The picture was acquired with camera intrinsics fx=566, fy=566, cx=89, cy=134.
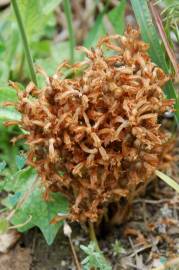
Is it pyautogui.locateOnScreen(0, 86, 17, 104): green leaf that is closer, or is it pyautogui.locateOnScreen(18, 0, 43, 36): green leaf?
pyautogui.locateOnScreen(0, 86, 17, 104): green leaf

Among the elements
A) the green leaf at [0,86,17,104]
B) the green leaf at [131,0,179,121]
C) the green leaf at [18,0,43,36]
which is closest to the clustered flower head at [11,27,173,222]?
the green leaf at [131,0,179,121]

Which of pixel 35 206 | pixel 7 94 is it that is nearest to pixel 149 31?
pixel 7 94

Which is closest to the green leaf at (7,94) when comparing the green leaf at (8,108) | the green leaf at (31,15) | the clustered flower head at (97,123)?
the green leaf at (8,108)

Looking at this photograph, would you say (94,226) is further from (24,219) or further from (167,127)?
(167,127)

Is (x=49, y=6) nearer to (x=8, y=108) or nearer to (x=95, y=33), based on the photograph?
(x=95, y=33)

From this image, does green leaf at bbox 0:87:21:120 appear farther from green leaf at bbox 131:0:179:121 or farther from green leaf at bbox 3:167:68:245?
green leaf at bbox 131:0:179:121

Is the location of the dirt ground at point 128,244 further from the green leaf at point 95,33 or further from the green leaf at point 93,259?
the green leaf at point 95,33
